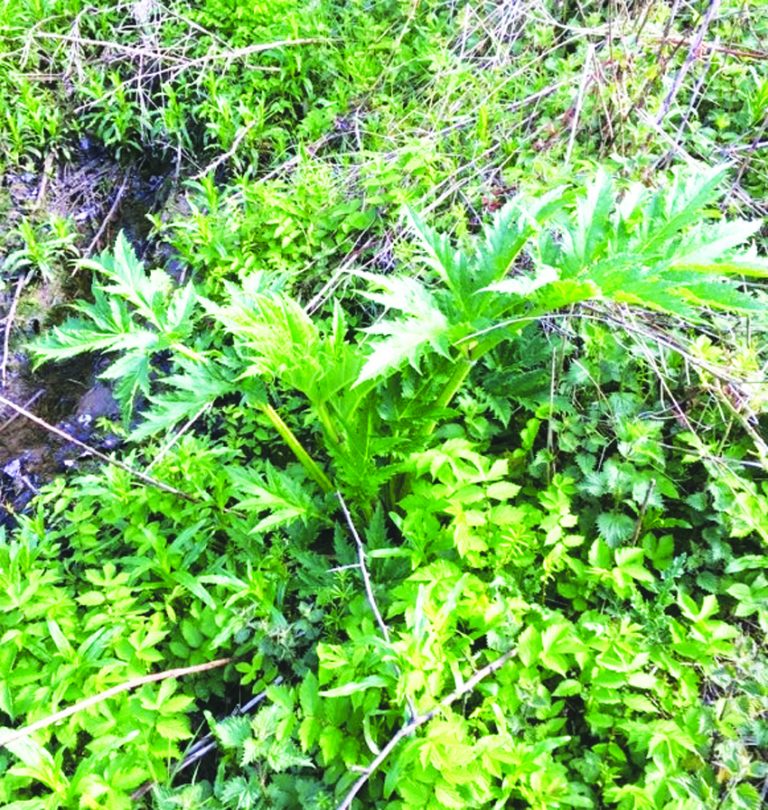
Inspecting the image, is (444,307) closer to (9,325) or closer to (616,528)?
(616,528)

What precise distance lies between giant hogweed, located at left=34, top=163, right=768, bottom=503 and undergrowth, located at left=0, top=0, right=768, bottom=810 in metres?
0.01

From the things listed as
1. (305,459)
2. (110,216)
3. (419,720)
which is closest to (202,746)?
(419,720)

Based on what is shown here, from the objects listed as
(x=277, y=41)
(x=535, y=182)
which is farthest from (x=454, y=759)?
(x=277, y=41)

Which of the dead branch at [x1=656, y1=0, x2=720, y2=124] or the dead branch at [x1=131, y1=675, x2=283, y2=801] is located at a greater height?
the dead branch at [x1=656, y1=0, x2=720, y2=124]

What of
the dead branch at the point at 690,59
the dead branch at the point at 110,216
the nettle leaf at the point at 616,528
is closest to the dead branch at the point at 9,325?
the dead branch at the point at 110,216

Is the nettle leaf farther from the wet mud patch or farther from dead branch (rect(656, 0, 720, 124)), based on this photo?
the wet mud patch

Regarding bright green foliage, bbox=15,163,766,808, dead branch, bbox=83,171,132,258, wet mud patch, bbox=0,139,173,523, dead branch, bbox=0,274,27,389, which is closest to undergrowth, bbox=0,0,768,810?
bright green foliage, bbox=15,163,766,808

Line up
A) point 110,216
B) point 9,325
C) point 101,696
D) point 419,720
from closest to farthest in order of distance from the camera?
point 419,720 → point 101,696 → point 9,325 → point 110,216

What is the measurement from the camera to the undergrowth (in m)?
1.46

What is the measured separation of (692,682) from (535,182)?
65.7 inches

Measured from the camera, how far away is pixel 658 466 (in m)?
1.79

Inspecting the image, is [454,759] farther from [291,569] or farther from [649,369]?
[649,369]

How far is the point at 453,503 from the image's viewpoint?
166 cm

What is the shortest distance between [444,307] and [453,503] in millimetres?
519
